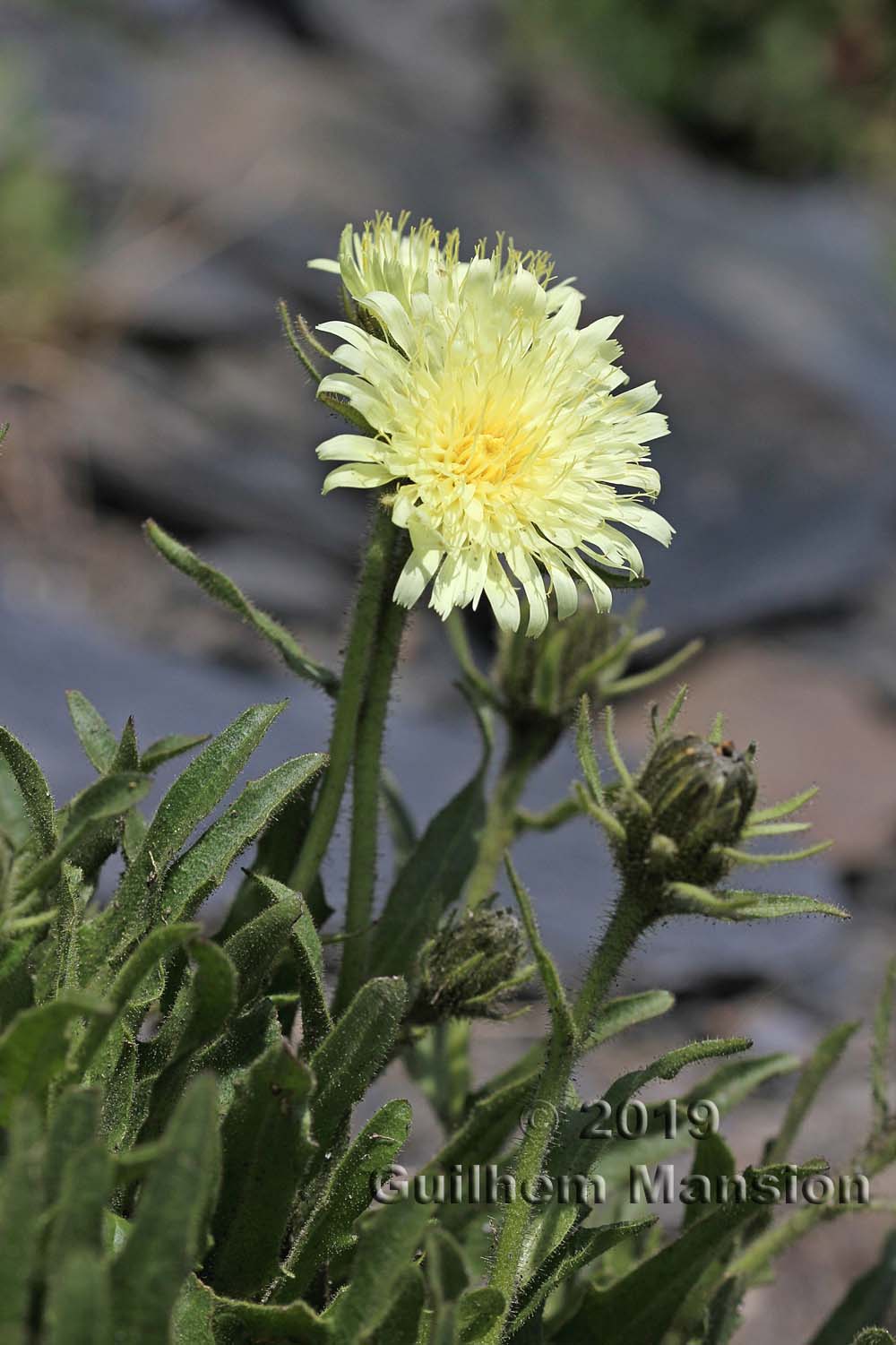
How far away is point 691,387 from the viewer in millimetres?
7543

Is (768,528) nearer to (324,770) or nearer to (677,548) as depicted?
(677,548)

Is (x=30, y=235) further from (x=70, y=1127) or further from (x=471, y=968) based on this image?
(x=70, y=1127)

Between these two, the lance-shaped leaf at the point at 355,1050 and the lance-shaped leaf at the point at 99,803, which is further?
the lance-shaped leaf at the point at 355,1050

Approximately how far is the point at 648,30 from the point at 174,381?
24.2 ft

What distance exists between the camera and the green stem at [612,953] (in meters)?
1.46

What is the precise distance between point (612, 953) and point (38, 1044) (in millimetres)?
594

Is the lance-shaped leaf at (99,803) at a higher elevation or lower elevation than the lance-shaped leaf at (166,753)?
lower

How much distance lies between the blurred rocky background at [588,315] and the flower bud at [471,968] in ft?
5.85

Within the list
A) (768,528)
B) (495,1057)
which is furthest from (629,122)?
(495,1057)

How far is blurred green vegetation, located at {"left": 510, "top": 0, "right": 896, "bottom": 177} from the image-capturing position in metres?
12.2

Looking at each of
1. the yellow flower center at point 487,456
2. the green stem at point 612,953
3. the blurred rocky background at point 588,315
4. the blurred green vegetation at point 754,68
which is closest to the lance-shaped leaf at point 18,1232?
the green stem at point 612,953

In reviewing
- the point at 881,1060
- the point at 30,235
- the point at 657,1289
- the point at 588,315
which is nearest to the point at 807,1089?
the point at 881,1060

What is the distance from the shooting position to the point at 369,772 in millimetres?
1563

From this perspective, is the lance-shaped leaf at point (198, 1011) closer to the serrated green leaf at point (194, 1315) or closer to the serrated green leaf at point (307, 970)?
the serrated green leaf at point (307, 970)
